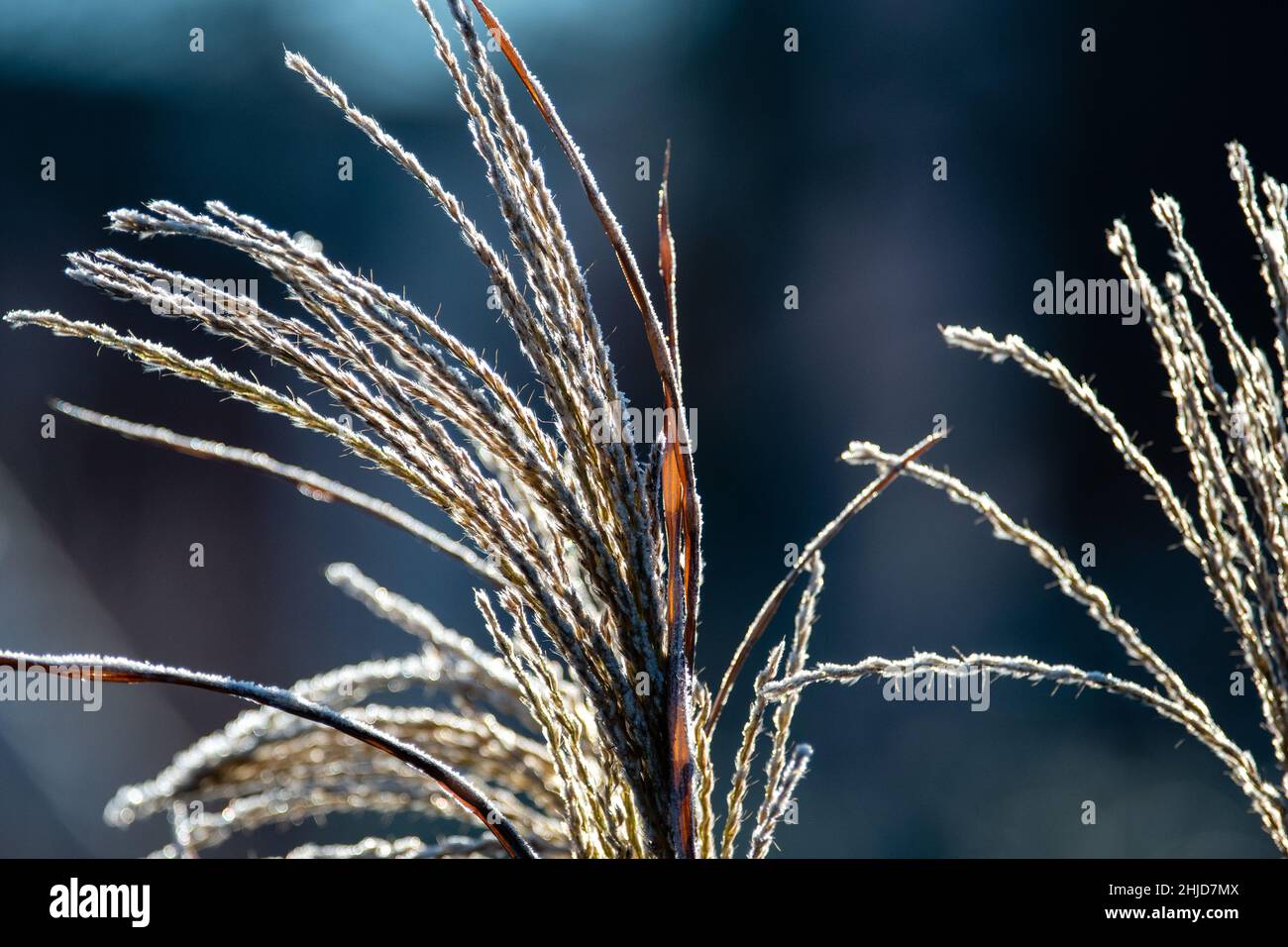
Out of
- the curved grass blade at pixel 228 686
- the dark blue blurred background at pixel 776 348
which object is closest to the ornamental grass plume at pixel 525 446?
the curved grass blade at pixel 228 686

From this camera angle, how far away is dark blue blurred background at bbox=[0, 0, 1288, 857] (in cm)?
259

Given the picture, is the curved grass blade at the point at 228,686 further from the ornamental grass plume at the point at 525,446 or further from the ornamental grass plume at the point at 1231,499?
the ornamental grass plume at the point at 1231,499

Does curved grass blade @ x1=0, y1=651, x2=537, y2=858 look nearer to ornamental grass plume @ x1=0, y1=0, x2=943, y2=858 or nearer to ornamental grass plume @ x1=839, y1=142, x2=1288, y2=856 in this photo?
ornamental grass plume @ x1=0, y1=0, x2=943, y2=858

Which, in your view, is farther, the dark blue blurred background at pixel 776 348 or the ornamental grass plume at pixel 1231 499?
the dark blue blurred background at pixel 776 348

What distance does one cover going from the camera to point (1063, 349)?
2789 mm

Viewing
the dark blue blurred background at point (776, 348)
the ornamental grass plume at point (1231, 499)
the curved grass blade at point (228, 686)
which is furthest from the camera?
the dark blue blurred background at point (776, 348)

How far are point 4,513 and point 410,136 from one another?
5.48ft

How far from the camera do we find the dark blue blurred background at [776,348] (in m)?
2.59

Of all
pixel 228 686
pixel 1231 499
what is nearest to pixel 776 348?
pixel 1231 499

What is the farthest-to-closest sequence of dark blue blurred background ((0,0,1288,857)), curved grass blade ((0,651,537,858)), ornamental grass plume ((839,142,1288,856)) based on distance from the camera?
1. dark blue blurred background ((0,0,1288,857))
2. ornamental grass plume ((839,142,1288,856))
3. curved grass blade ((0,651,537,858))

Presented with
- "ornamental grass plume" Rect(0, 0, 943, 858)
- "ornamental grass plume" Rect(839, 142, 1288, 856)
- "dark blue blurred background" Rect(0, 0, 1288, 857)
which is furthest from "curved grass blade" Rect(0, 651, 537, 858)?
"dark blue blurred background" Rect(0, 0, 1288, 857)
